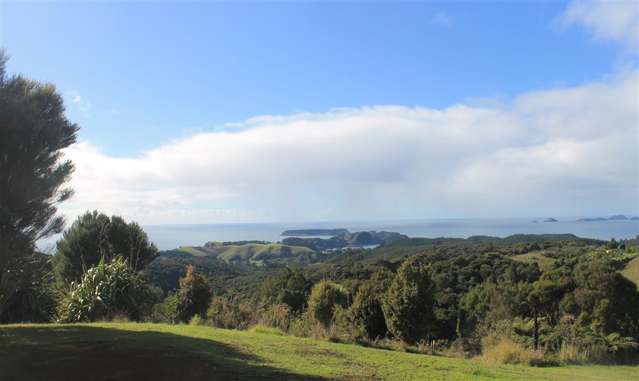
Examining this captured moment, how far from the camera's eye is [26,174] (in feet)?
27.7

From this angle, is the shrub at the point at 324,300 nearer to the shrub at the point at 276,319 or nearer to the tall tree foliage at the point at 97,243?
the shrub at the point at 276,319

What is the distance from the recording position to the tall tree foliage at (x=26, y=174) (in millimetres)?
8070

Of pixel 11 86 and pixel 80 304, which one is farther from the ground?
pixel 11 86

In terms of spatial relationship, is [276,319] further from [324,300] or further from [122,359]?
[324,300]

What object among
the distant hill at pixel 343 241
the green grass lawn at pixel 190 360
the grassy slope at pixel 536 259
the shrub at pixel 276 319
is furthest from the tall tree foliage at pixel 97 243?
the distant hill at pixel 343 241

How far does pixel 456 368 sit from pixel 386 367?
132 centimetres

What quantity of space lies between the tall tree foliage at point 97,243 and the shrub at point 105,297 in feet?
25.4

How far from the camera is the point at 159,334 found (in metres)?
9.01

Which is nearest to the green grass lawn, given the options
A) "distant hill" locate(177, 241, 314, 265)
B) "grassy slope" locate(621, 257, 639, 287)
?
"grassy slope" locate(621, 257, 639, 287)

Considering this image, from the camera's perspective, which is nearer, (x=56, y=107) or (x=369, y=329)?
(x=56, y=107)

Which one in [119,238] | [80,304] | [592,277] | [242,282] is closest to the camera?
[80,304]

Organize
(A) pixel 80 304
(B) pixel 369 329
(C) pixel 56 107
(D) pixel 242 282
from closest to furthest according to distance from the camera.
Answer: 1. (C) pixel 56 107
2. (A) pixel 80 304
3. (B) pixel 369 329
4. (D) pixel 242 282

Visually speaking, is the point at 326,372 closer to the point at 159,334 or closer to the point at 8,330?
the point at 159,334

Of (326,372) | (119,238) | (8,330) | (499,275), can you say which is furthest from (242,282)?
(326,372)
